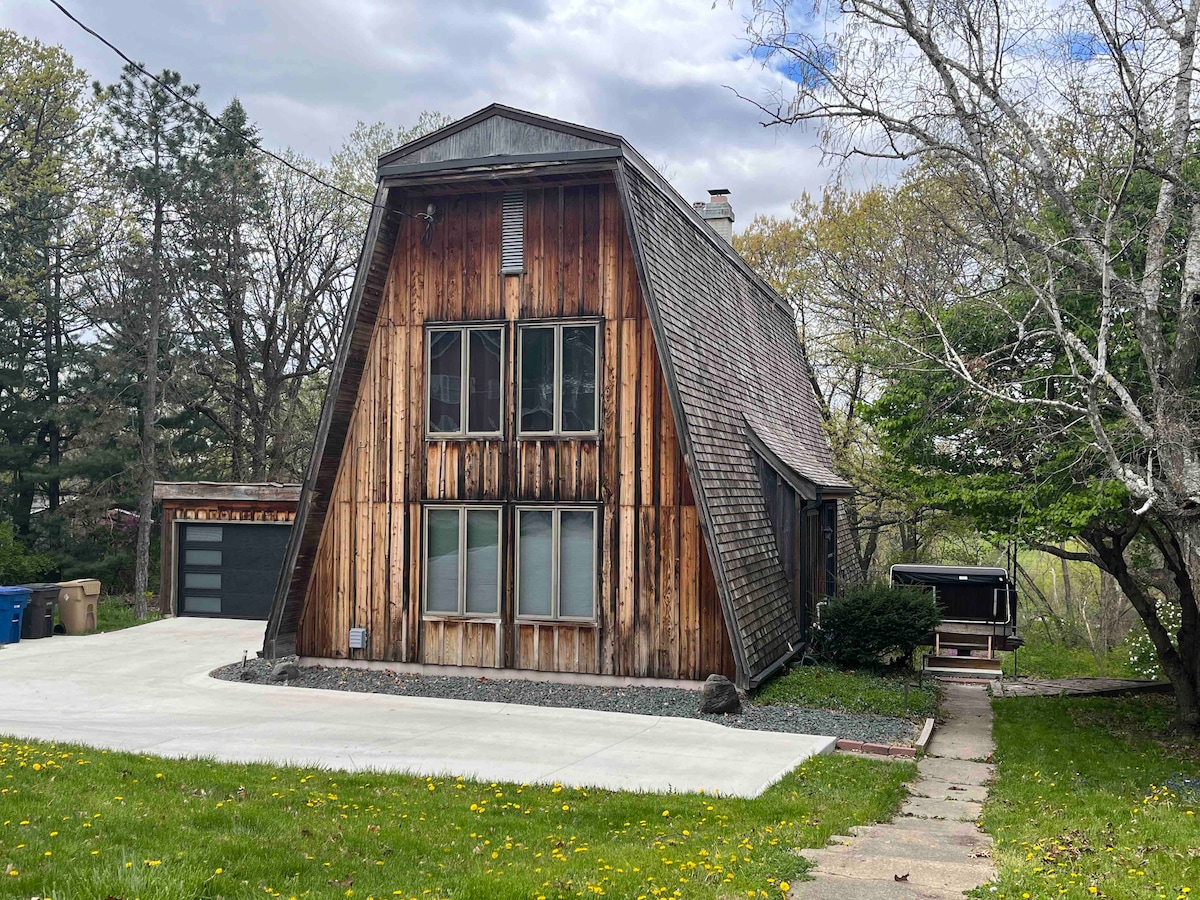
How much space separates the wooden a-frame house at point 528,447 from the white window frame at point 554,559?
31mm

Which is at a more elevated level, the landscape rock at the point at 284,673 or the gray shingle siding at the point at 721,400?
the gray shingle siding at the point at 721,400

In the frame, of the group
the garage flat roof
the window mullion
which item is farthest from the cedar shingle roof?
the garage flat roof

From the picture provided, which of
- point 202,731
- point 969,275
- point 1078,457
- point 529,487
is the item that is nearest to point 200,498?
point 529,487

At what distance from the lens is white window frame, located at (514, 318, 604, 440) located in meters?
13.6

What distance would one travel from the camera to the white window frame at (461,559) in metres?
13.8

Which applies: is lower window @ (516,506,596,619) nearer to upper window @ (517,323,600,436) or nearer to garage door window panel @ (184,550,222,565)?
upper window @ (517,323,600,436)

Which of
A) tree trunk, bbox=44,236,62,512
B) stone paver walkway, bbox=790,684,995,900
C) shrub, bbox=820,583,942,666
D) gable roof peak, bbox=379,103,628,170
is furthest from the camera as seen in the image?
tree trunk, bbox=44,236,62,512

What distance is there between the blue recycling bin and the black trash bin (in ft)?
0.99

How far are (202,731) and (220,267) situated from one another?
66.1ft

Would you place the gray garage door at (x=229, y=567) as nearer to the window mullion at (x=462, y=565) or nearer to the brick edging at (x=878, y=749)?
the window mullion at (x=462, y=565)

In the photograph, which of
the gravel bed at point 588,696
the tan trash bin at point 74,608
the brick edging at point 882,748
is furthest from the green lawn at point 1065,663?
the tan trash bin at point 74,608

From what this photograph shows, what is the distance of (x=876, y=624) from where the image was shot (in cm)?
1453

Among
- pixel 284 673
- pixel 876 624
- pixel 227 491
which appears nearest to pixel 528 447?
pixel 284 673

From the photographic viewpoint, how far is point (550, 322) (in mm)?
13773
